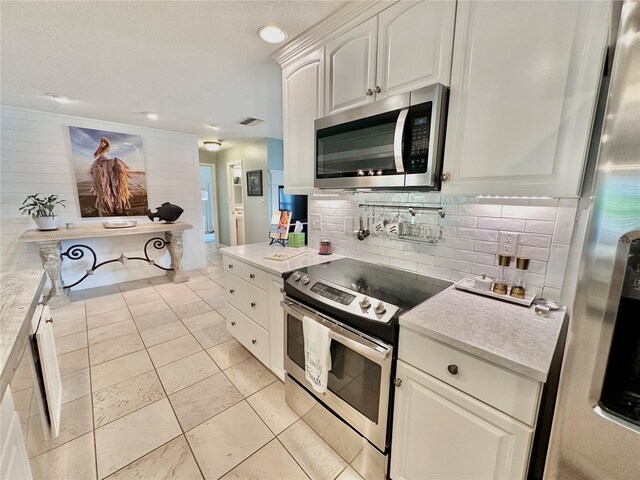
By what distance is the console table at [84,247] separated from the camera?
3.12 meters

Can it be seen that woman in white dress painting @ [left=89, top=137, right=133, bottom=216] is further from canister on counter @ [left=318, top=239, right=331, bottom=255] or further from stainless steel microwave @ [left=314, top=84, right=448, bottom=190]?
stainless steel microwave @ [left=314, top=84, right=448, bottom=190]

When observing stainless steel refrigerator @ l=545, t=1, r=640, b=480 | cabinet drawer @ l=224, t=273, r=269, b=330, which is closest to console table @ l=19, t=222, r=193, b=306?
cabinet drawer @ l=224, t=273, r=269, b=330

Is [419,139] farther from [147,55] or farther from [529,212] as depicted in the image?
[147,55]

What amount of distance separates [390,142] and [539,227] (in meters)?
0.78

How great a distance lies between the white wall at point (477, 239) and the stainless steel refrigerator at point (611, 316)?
0.69 metres

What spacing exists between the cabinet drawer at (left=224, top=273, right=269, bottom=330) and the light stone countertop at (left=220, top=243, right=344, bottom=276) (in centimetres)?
20

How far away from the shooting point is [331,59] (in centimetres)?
164

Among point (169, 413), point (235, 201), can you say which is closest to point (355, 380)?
point (169, 413)

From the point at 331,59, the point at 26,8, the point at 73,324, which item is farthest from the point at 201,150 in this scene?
the point at 331,59

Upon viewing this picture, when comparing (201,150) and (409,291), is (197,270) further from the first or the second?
(409,291)

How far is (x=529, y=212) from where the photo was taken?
4.05ft

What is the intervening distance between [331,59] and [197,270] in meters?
4.20

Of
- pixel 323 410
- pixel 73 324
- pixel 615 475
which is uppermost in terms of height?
pixel 615 475

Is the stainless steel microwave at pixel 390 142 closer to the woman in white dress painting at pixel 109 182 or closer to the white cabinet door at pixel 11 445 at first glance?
the white cabinet door at pixel 11 445
